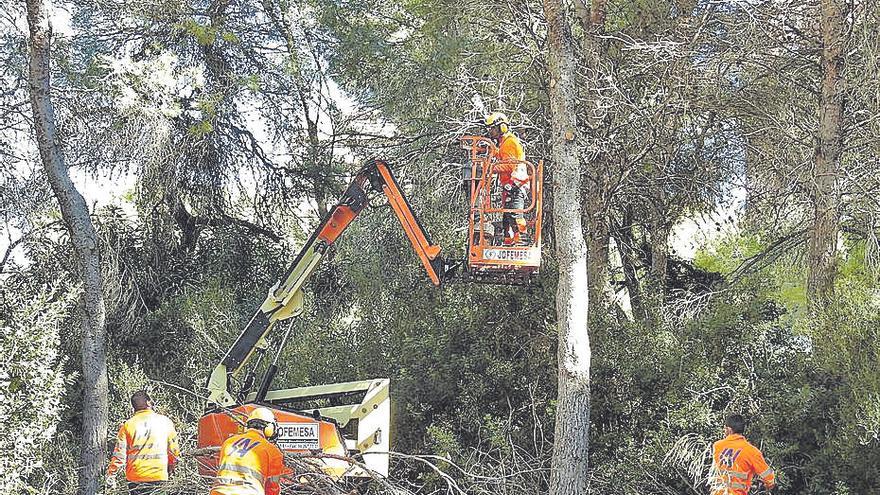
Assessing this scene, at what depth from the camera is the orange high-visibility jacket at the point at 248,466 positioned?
27.1 ft

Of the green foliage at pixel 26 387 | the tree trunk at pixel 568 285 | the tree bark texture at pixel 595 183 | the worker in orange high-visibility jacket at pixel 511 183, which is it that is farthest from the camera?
the tree bark texture at pixel 595 183

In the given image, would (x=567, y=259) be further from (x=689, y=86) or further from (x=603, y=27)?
(x=603, y=27)

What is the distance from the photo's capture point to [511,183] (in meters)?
10.4

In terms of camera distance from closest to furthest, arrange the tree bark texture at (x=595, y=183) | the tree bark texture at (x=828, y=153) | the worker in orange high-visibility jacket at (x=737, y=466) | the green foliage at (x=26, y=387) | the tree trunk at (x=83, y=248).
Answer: the worker in orange high-visibility jacket at (x=737, y=466) < the tree bark texture at (x=828, y=153) < the green foliage at (x=26, y=387) < the tree bark texture at (x=595, y=183) < the tree trunk at (x=83, y=248)

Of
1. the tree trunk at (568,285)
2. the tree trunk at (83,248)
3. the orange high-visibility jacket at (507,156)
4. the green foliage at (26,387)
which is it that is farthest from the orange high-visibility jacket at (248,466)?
the tree trunk at (83,248)

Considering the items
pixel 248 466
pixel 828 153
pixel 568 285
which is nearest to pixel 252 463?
pixel 248 466

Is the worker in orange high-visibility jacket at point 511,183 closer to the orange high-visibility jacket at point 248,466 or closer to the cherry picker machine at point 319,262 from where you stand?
the cherry picker machine at point 319,262

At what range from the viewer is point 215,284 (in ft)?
60.4

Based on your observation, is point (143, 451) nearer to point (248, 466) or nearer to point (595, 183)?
point (248, 466)

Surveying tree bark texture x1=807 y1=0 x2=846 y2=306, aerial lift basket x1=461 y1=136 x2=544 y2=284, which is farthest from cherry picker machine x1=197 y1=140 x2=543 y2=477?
tree bark texture x1=807 y1=0 x2=846 y2=306

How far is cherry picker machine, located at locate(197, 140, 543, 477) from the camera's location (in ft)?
33.6

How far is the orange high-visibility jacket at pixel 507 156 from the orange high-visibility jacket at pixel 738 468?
3545 millimetres

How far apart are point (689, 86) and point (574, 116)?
258 cm

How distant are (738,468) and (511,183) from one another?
3.68 m
